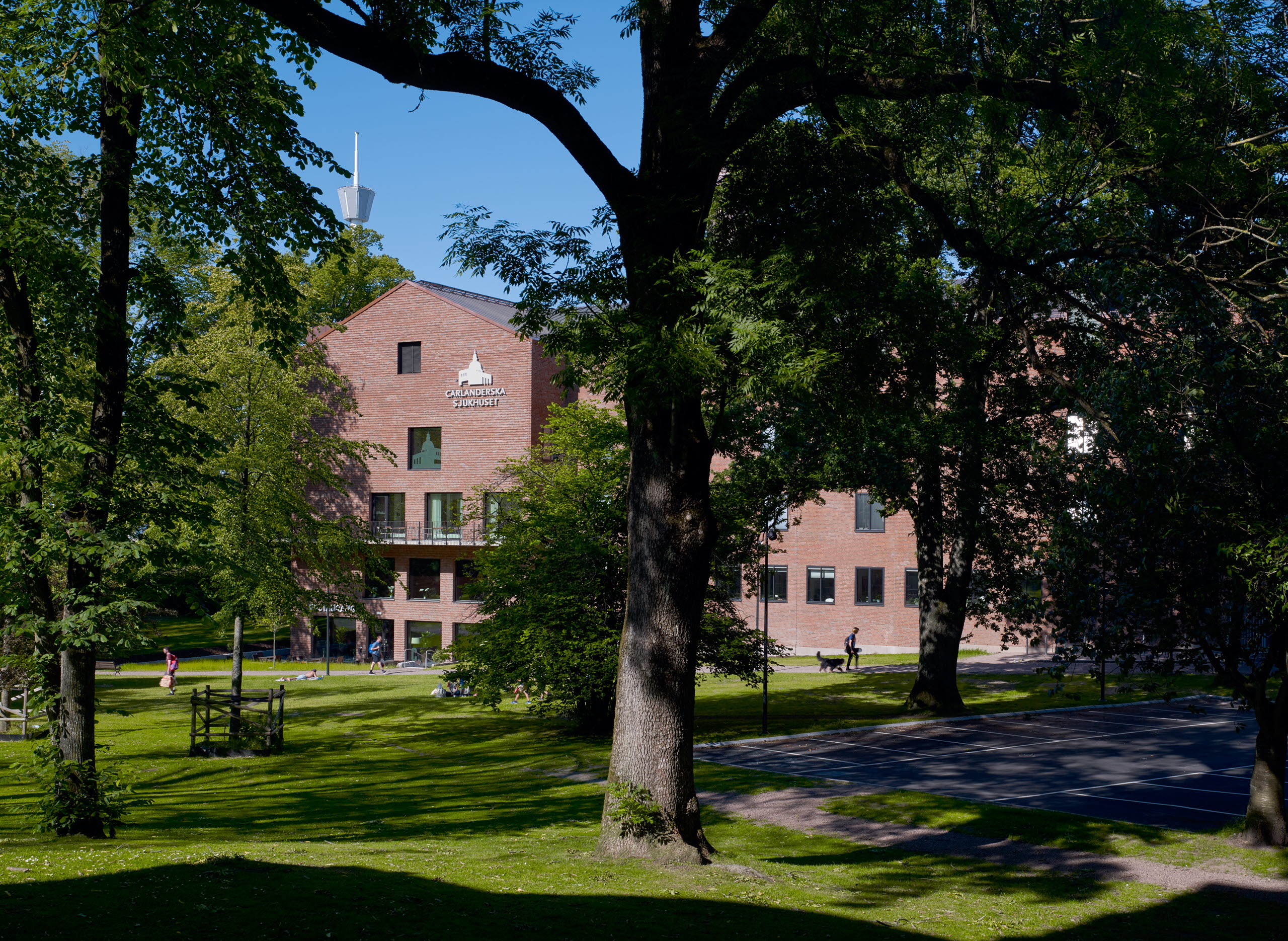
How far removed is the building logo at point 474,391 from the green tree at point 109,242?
35366mm

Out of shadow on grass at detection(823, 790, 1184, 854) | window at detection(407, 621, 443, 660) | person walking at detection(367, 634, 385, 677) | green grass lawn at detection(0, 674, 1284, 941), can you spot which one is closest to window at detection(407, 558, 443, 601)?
window at detection(407, 621, 443, 660)

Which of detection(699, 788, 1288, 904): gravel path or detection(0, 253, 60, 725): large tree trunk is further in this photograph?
detection(0, 253, 60, 725): large tree trunk

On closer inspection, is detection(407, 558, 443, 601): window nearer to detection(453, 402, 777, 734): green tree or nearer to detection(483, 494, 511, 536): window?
detection(483, 494, 511, 536): window

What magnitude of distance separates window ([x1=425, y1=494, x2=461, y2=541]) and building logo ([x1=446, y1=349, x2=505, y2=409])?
4495 millimetres

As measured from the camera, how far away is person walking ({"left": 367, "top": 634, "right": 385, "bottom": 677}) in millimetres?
48719

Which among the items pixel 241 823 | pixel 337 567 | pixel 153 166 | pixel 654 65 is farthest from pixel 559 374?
pixel 337 567

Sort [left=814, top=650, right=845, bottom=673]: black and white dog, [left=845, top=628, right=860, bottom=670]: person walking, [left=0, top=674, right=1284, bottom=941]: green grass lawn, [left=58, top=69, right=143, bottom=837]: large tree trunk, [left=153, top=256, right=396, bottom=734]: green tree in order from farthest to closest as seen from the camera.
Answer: [left=845, top=628, right=860, bottom=670]: person walking < [left=814, top=650, right=845, bottom=673]: black and white dog < [left=153, top=256, right=396, bottom=734]: green tree < [left=58, top=69, right=143, bottom=837]: large tree trunk < [left=0, top=674, right=1284, bottom=941]: green grass lawn

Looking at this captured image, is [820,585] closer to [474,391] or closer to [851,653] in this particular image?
Answer: [851,653]

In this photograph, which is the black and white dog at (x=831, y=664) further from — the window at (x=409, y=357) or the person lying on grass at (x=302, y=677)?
the window at (x=409, y=357)

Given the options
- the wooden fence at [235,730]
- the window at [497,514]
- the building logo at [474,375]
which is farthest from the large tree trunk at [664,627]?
the building logo at [474,375]

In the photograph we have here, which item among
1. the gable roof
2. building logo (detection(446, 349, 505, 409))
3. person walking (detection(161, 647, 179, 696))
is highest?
the gable roof

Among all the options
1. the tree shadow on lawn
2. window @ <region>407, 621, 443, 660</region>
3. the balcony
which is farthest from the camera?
window @ <region>407, 621, 443, 660</region>

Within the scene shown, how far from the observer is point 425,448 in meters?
52.8

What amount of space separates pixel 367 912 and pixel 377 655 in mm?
42845
